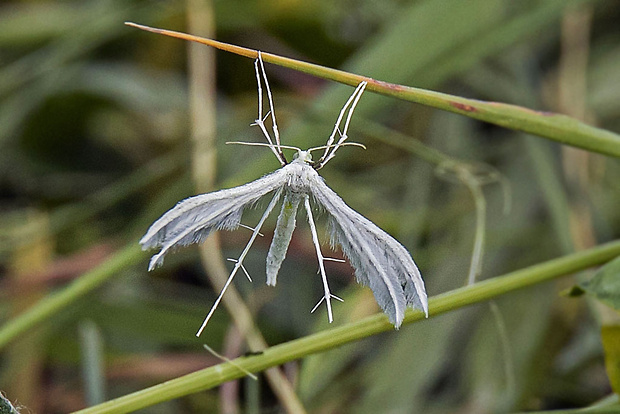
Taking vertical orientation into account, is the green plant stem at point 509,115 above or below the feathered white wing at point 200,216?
above

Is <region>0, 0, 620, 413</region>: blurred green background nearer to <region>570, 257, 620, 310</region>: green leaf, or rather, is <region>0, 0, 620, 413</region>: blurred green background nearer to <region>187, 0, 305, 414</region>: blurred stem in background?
<region>187, 0, 305, 414</region>: blurred stem in background

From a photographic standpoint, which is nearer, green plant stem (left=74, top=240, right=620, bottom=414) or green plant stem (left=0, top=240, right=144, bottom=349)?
green plant stem (left=74, top=240, right=620, bottom=414)

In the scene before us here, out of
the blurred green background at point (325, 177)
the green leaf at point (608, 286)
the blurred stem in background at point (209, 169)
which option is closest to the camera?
the green leaf at point (608, 286)

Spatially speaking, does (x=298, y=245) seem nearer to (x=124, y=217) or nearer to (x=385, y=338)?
(x=385, y=338)

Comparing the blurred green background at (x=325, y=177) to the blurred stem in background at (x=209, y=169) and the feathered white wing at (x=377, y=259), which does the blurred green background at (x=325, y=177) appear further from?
the feathered white wing at (x=377, y=259)

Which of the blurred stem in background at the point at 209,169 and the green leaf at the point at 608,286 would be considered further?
the blurred stem in background at the point at 209,169

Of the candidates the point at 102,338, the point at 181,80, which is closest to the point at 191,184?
the point at 102,338

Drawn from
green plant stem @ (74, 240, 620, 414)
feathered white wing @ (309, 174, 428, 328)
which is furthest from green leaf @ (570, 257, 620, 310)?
feathered white wing @ (309, 174, 428, 328)

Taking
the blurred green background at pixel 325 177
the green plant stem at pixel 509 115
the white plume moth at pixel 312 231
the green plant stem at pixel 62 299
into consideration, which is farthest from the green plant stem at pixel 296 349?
the blurred green background at pixel 325 177
